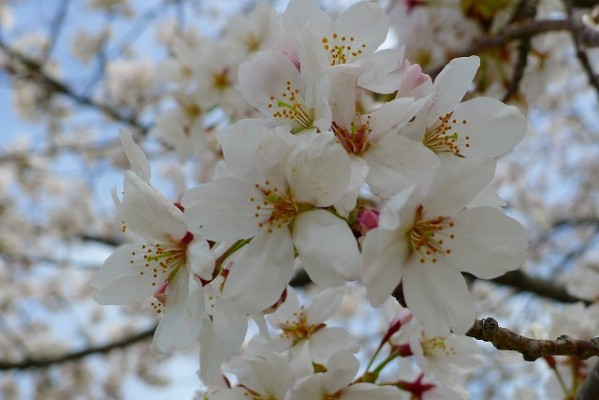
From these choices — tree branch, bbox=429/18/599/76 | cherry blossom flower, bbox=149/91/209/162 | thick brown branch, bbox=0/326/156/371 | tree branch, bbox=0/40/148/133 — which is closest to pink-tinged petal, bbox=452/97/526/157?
tree branch, bbox=429/18/599/76

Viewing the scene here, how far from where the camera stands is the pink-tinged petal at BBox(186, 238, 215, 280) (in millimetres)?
736

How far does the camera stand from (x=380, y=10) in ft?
3.01

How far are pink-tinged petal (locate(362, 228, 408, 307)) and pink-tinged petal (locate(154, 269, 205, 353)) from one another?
22 centimetres

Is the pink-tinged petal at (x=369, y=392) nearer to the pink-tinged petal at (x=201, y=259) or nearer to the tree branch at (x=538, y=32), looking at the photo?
the pink-tinged petal at (x=201, y=259)

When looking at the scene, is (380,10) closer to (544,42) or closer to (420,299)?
(420,299)

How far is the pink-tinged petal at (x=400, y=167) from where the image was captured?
72 centimetres

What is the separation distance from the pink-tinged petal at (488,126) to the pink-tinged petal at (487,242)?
0.11m

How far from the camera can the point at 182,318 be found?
78cm

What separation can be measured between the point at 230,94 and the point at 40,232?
6.04m

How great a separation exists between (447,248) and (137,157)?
1.44 feet

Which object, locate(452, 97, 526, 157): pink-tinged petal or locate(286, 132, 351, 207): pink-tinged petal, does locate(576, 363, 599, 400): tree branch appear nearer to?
locate(452, 97, 526, 157): pink-tinged petal

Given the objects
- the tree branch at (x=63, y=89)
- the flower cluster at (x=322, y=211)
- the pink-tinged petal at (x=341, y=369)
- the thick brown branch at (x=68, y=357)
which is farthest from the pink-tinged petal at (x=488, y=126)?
the tree branch at (x=63, y=89)

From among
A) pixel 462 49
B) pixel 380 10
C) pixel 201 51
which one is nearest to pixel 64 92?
pixel 201 51

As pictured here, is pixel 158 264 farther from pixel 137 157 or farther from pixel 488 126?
pixel 488 126
